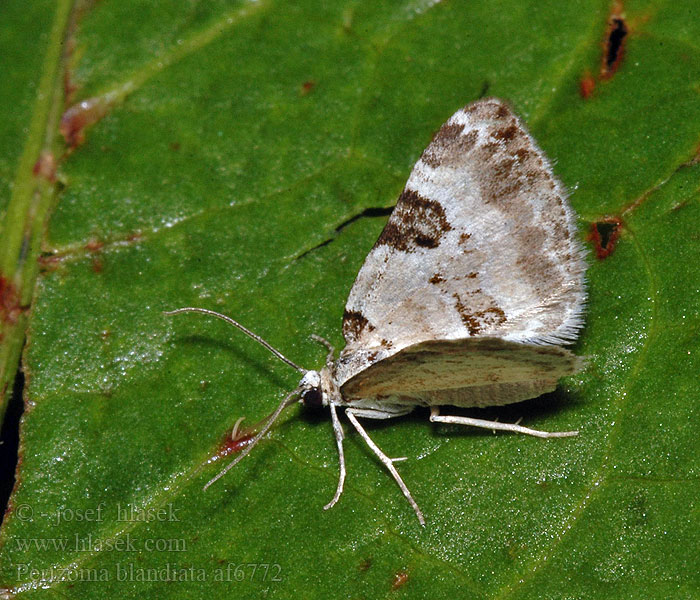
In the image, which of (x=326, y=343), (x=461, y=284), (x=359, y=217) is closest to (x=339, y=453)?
(x=326, y=343)

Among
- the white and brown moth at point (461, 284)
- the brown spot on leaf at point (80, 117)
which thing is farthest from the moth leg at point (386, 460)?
the brown spot on leaf at point (80, 117)

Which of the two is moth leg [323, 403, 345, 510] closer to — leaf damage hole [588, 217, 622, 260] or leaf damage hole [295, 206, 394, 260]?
leaf damage hole [295, 206, 394, 260]

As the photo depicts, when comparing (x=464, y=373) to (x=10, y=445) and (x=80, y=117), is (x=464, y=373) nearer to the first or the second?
(x=10, y=445)

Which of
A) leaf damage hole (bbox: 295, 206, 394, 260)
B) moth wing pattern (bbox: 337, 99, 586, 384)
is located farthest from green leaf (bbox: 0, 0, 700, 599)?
moth wing pattern (bbox: 337, 99, 586, 384)

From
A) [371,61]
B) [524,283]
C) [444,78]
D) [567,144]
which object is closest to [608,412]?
[524,283]

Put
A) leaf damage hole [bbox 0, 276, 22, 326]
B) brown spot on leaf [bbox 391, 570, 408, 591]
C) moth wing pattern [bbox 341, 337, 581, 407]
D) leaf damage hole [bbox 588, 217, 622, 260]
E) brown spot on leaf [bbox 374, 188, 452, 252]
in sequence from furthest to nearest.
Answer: leaf damage hole [bbox 0, 276, 22, 326]
brown spot on leaf [bbox 374, 188, 452, 252]
leaf damage hole [bbox 588, 217, 622, 260]
brown spot on leaf [bbox 391, 570, 408, 591]
moth wing pattern [bbox 341, 337, 581, 407]

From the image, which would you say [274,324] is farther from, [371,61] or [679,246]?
[679,246]

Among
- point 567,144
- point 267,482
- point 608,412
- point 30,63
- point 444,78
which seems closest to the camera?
point 608,412
